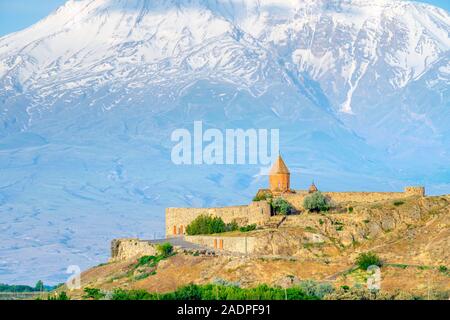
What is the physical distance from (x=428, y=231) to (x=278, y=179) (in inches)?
548

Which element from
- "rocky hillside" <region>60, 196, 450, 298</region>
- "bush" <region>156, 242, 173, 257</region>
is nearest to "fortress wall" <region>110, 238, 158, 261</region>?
"bush" <region>156, 242, 173, 257</region>

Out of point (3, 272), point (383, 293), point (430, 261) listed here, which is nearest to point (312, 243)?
point (430, 261)

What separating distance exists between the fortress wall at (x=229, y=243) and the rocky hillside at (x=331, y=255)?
557mm

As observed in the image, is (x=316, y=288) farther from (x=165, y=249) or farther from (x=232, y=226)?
(x=232, y=226)

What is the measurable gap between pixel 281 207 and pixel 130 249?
327 inches

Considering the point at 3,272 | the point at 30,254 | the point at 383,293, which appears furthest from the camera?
the point at 30,254

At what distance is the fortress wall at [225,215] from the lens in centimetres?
6938

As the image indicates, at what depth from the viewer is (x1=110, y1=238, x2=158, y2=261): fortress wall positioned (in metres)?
70.1

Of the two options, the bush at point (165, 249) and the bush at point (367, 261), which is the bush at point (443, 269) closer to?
the bush at point (367, 261)

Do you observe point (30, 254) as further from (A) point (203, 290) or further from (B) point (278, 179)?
(A) point (203, 290)

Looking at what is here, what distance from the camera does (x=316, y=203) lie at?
69125 millimetres

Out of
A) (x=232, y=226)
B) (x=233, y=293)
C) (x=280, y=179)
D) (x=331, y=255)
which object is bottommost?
(x=233, y=293)

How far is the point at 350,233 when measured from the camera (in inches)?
2559

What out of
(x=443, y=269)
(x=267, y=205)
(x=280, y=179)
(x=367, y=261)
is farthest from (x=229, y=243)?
(x=443, y=269)
